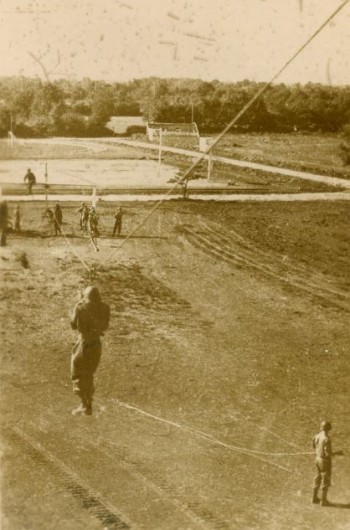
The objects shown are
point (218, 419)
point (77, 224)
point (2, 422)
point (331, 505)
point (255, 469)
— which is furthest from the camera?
point (77, 224)

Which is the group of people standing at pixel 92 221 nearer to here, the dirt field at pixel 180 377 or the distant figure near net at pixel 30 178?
the dirt field at pixel 180 377

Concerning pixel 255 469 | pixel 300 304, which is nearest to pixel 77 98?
pixel 300 304

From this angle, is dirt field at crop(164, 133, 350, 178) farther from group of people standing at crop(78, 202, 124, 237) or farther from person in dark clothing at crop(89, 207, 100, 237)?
person in dark clothing at crop(89, 207, 100, 237)

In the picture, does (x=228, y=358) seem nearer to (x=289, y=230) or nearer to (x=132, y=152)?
(x=289, y=230)

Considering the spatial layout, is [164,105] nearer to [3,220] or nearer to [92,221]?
[92,221]

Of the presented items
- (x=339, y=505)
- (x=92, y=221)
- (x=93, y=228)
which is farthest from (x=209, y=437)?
(x=92, y=221)

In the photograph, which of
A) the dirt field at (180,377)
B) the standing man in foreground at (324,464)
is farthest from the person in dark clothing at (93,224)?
the standing man in foreground at (324,464)
